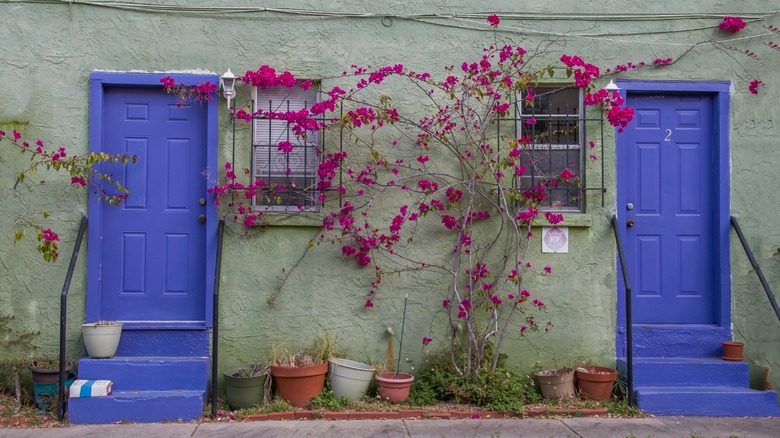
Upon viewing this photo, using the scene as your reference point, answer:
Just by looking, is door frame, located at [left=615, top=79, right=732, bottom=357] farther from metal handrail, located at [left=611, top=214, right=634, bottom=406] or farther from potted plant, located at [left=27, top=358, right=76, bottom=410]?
potted plant, located at [left=27, top=358, right=76, bottom=410]

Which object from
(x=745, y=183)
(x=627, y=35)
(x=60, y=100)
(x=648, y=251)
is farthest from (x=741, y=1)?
(x=60, y=100)

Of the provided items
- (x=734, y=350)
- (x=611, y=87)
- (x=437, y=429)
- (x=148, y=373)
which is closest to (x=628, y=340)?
(x=734, y=350)

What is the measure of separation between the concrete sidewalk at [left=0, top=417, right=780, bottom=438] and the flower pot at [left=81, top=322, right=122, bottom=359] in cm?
61

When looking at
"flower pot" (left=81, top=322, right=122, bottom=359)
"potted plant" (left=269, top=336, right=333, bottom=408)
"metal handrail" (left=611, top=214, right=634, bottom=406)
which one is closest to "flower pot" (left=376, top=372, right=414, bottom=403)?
"potted plant" (left=269, top=336, right=333, bottom=408)

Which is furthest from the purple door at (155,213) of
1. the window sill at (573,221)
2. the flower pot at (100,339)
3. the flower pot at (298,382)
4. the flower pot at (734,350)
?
the flower pot at (734,350)

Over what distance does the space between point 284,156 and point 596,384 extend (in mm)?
3227

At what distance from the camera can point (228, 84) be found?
251 inches

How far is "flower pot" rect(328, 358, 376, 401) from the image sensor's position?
6105 millimetres

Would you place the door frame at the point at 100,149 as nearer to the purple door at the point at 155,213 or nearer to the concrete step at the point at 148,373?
the purple door at the point at 155,213

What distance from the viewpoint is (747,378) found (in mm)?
6340

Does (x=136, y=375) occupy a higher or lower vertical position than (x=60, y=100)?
lower

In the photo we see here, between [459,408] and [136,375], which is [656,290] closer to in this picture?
[459,408]

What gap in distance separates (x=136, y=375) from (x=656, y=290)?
175 inches

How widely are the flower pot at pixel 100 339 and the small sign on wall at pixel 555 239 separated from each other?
3.59 metres
